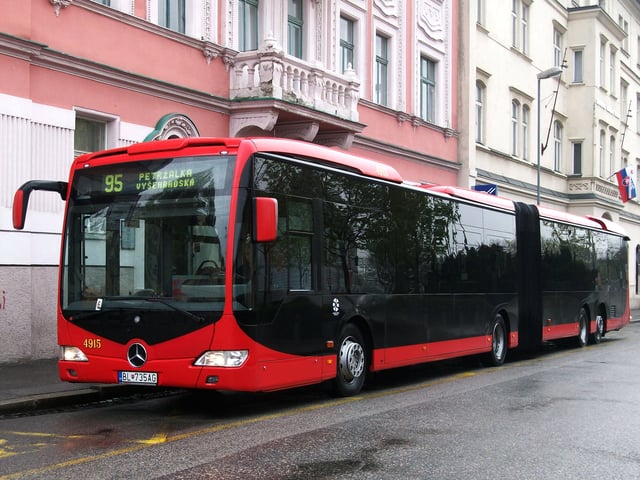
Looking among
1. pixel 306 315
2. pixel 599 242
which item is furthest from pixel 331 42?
pixel 306 315

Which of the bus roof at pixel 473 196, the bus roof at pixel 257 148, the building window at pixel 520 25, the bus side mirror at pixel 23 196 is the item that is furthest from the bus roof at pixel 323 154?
the building window at pixel 520 25

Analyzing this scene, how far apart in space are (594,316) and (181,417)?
50.0ft

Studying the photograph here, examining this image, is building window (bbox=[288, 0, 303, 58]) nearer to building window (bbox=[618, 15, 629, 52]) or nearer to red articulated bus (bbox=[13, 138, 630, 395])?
red articulated bus (bbox=[13, 138, 630, 395])

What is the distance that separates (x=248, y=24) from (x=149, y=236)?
37.2 ft

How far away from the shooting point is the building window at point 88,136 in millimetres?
15805

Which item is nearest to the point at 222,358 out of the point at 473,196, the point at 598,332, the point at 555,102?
the point at 473,196

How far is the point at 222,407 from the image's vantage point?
1069cm

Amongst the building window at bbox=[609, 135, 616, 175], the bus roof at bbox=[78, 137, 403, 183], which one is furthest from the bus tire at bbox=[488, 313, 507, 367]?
the building window at bbox=[609, 135, 616, 175]

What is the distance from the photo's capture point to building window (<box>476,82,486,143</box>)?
32.3 m

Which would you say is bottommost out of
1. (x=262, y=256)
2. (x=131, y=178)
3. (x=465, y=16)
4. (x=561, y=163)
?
(x=262, y=256)

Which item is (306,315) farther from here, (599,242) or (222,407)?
(599,242)

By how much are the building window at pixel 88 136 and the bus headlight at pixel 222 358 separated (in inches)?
303

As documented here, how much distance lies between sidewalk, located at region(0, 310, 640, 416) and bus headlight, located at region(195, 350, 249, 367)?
240cm

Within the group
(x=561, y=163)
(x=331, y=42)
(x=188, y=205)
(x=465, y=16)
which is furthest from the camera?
(x=561, y=163)
